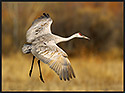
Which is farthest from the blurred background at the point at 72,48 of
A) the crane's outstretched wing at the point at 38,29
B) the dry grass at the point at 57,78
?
the crane's outstretched wing at the point at 38,29

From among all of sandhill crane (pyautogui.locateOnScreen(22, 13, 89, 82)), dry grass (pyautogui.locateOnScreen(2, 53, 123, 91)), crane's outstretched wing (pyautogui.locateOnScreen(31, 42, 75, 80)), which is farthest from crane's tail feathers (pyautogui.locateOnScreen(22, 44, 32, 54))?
dry grass (pyautogui.locateOnScreen(2, 53, 123, 91))

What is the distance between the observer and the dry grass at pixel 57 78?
37.4ft

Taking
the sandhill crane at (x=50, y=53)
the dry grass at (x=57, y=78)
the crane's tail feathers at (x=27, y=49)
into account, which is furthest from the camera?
the dry grass at (x=57, y=78)

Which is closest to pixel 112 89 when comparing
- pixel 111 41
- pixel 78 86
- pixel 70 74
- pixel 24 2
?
pixel 78 86

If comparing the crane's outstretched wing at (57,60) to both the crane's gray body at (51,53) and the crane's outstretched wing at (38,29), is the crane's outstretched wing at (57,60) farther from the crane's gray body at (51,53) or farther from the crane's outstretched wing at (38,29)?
the crane's outstretched wing at (38,29)

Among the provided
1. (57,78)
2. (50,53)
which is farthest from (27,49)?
(57,78)

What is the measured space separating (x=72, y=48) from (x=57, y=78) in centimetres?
155

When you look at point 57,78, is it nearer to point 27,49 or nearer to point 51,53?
point 27,49

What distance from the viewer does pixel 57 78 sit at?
12.1 m

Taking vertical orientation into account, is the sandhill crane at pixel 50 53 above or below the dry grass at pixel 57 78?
above

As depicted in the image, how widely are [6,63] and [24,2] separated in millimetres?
2845

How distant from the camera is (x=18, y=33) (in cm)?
1335

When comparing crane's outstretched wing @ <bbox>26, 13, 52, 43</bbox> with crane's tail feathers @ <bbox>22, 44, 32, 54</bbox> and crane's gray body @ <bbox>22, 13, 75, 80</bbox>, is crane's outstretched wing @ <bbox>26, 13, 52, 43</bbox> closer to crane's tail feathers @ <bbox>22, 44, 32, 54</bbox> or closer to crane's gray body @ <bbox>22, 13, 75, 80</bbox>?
crane's gray body @ <bbox>22, 13, 75, 80</bbox>

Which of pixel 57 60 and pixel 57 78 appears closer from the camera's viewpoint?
pixel 57 60
